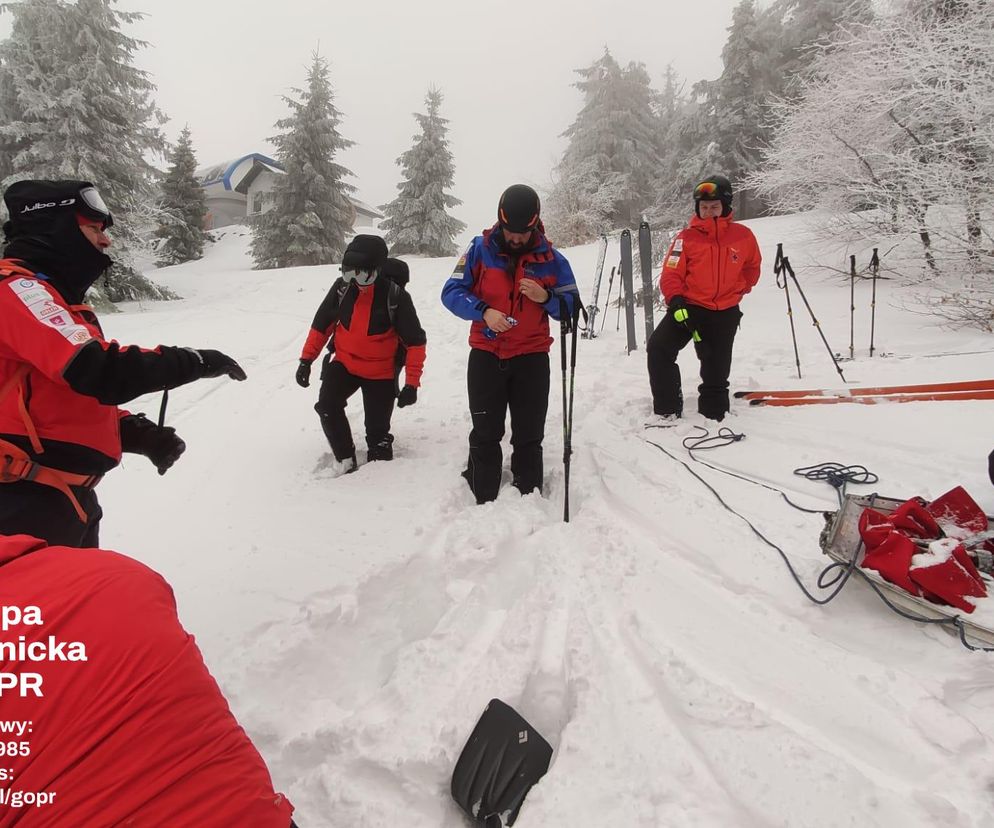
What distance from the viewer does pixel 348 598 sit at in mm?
2703

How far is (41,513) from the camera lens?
1871mm

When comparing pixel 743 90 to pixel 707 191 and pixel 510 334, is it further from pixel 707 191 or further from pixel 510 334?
pixel 510 334

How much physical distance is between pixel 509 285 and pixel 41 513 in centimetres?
269

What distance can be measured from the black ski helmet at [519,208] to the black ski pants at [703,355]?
1984mm

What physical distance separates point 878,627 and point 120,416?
11.1 feet

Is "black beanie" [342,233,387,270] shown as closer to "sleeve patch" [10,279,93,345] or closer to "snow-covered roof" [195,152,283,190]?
"sleeve patch" [10,279,93,345]

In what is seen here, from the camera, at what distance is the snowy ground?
5.78 ft

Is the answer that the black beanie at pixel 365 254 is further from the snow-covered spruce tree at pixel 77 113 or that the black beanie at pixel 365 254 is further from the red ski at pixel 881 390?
the snow-covered spruce tree at pixel 77 113

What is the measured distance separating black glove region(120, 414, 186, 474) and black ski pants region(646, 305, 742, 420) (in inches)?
152

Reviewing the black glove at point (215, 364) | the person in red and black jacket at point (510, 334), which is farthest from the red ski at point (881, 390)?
the black glove at point (215, 364)

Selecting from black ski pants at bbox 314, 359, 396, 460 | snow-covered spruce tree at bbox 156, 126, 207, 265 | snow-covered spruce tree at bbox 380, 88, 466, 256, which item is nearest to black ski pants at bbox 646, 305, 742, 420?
black ski pants at bbox 314, 359, 396, 460

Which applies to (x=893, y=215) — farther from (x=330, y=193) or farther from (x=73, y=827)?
(x=330, y=193)

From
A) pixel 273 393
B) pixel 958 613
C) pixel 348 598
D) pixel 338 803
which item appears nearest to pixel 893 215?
pixel 958 613

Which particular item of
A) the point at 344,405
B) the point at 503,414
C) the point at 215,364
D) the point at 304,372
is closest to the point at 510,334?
the point at 503,414
